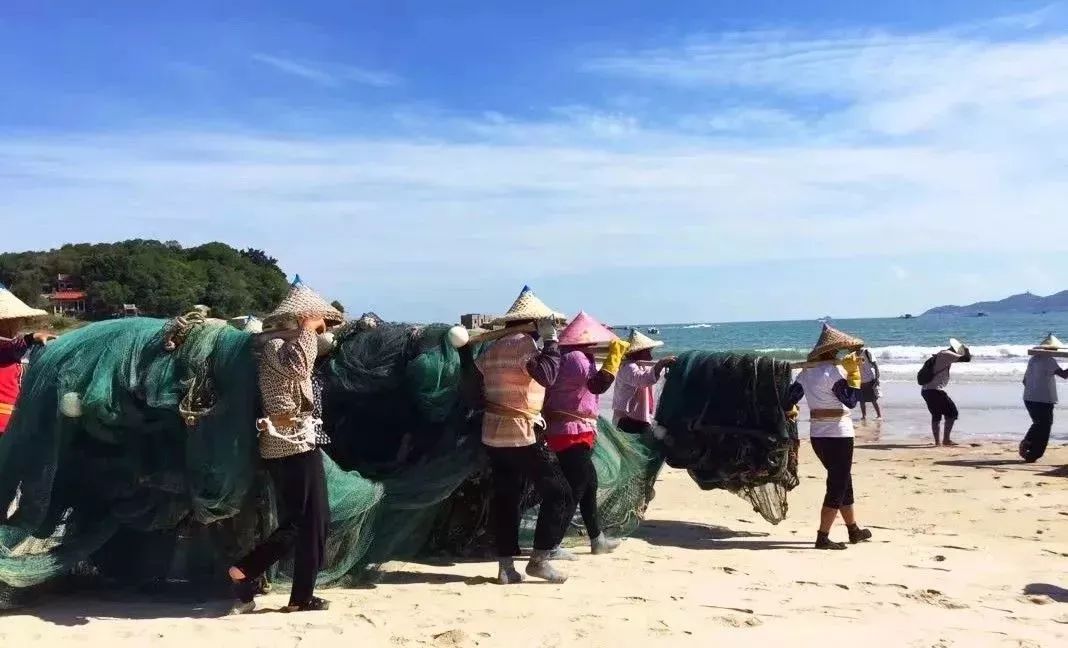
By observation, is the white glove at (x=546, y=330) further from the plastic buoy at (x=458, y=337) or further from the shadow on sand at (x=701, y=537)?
the shadow on sand at (x=701, y=537)

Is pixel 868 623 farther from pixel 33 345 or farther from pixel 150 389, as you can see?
pixel 33 345

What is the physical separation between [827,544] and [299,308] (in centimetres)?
449

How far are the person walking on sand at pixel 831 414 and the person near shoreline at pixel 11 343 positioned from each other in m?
5.34

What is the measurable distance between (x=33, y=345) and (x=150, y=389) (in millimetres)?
1536

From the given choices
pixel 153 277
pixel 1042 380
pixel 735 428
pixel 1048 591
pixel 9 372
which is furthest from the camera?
pixel 153 277

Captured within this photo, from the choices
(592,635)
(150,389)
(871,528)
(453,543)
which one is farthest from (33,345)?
(871,528)

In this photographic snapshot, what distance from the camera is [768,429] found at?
750 cm

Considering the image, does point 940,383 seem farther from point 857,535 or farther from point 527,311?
point 527,311

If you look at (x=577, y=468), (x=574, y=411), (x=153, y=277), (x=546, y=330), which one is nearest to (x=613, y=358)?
(x=546, y=330)

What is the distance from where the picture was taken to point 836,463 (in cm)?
723

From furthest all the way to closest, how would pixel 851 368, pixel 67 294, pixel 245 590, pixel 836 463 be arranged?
1. pixel 67 294
2. pixel 851 368
3. pixel 836 463
4. pixel 245 590

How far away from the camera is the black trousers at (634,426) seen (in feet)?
27.1

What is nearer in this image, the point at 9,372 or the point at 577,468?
the point at 9,372

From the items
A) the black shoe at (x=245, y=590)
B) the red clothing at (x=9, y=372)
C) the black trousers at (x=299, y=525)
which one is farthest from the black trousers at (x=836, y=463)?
the red clothing at (x=9, y=372)
